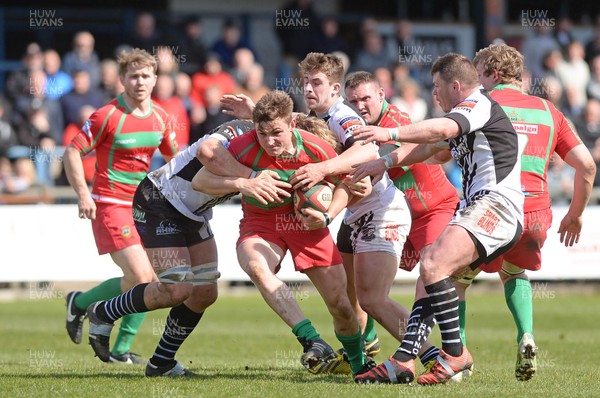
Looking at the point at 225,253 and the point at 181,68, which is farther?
the point at 181,68

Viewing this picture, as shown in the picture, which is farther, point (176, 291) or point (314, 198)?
point (176, 291)

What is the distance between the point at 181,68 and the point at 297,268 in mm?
12570

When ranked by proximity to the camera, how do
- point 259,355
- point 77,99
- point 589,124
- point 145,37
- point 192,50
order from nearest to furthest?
point 259,355 < point 77,99 < point 145,37 < point 589,124 < point 192,50

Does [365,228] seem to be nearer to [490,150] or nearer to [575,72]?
[490,150]

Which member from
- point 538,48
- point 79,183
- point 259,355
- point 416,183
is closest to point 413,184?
point 416,183

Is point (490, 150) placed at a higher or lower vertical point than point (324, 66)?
lower

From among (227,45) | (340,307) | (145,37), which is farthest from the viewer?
(227,45)

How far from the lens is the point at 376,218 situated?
28.4ft

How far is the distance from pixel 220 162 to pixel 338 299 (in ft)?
4.34

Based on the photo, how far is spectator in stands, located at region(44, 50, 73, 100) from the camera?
18.4 meters

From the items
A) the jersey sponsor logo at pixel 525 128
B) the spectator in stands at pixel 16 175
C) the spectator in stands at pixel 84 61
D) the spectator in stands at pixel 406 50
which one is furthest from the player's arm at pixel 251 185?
the spectator in stands at pixel 406 50

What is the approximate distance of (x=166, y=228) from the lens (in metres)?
8.54

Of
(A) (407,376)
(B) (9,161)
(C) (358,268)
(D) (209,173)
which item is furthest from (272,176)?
(B) (9,161)

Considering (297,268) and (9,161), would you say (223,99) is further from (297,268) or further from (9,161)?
(9,161)
